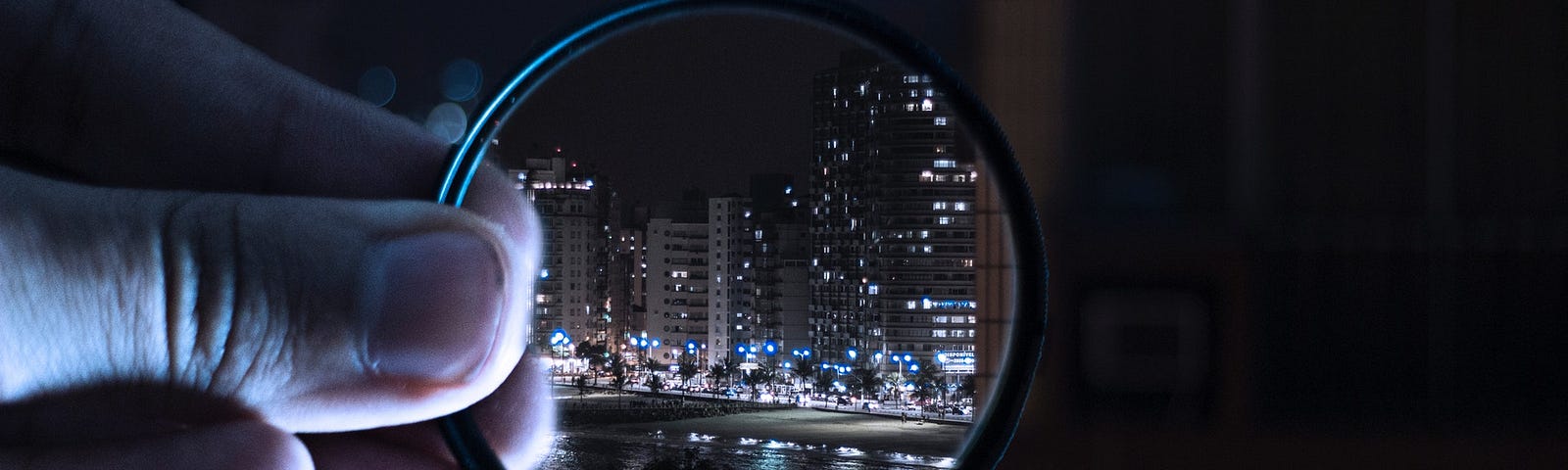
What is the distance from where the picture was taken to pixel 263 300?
1.78 ft

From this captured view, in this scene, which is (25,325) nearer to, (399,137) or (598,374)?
(399,137)

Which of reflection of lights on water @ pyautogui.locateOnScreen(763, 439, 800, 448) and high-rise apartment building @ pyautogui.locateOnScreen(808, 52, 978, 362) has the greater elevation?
high-rise apartment building @ pyautogui.locateOnScreen(808, 52, 978, 362)

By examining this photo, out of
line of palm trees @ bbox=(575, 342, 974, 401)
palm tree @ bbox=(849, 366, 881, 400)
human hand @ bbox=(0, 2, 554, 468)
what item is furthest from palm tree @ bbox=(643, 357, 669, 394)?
human hand @ bbox=(0, 2, 554, 468)

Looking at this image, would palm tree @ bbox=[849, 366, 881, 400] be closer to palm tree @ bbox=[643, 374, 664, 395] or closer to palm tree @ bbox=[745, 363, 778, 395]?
palm tree @ bbox=[745, 363, 778, 395]

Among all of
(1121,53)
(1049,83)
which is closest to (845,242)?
(1049,83)

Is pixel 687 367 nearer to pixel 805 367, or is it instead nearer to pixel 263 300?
pixel 805 367

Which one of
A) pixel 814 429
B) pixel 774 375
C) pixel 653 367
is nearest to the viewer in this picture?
pixel 653 367

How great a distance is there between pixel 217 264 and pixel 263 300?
3 centimetres

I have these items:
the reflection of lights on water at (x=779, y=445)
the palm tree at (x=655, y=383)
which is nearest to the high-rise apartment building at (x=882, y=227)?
the palm tree at (x=655, y=383)

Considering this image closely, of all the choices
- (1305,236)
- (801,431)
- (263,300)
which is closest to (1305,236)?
(1305,236)

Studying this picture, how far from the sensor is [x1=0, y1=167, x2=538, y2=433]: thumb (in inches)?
19.2

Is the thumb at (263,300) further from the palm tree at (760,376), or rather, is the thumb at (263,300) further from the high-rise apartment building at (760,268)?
the palm tree at (760,376)

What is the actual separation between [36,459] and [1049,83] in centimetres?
138

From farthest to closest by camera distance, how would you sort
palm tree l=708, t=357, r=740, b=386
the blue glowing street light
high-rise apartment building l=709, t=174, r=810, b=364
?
1. palm tree l=708, t=357, r=740, b=386
2. high-rise apartment building l=709, t=174, r=810, b=364
3. the blue glowing street light
